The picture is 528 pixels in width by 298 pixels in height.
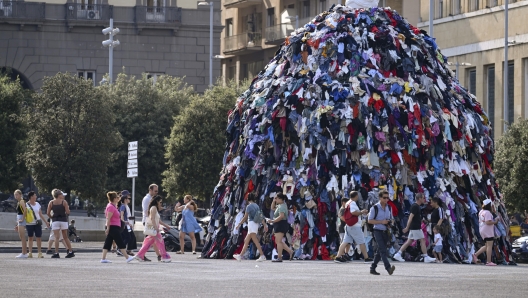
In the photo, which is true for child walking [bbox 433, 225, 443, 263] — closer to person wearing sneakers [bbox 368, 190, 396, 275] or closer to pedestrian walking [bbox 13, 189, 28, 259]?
person wearing sneakers [bbox 368, 190, 396, 275]

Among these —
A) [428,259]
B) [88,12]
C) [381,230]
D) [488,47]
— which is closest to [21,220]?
[428,259]

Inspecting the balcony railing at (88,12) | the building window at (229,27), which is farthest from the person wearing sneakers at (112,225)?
the building window at (229,27)

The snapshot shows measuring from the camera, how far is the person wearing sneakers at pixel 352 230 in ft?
99.2

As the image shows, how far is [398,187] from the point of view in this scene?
32562mm

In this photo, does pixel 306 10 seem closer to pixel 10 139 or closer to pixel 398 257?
pixel 10 139

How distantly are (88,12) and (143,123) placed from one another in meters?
12.0

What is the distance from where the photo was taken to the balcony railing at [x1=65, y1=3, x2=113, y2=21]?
72.3 meters

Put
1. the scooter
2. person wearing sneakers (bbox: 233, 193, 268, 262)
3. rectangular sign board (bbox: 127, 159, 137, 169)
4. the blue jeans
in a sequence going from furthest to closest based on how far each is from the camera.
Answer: rectangular sign board (bbox: 127, 159, 137, 169), the scooter, person wearing sneakers (bbox: 233, 193, 268, 262), the blue jeans

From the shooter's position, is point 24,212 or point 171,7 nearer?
point 24,212

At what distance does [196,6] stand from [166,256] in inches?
1772

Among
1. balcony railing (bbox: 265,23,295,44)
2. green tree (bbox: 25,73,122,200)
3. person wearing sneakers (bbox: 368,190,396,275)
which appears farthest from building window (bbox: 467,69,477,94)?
person wearing sneakers (bbox: 368,190,396,275)

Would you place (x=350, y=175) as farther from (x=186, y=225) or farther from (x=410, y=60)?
(x=186, y=225)

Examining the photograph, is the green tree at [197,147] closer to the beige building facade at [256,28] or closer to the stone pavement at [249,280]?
the beige building facade at [256,28]

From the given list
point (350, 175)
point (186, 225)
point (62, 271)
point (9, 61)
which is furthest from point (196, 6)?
point (62, 271)
